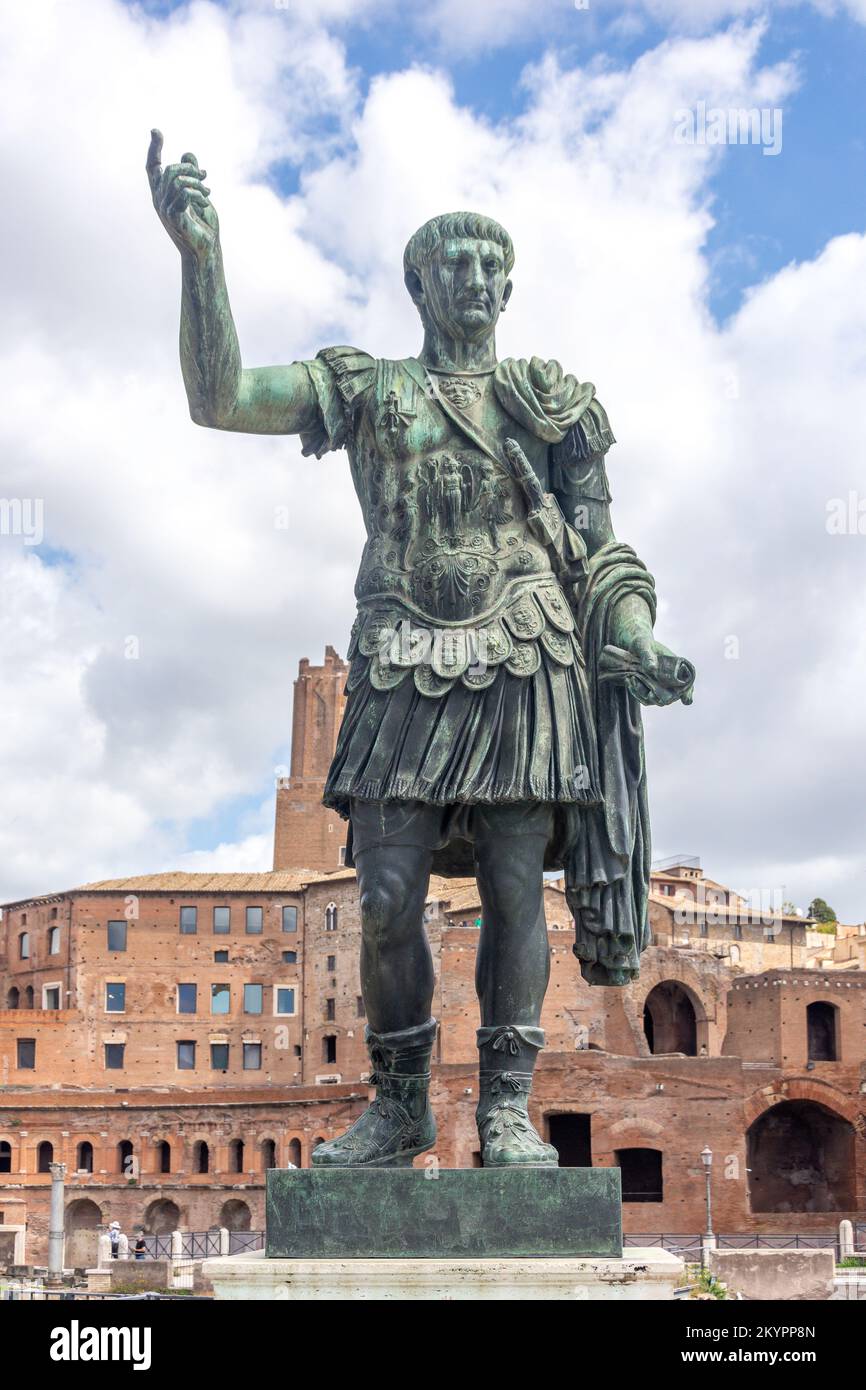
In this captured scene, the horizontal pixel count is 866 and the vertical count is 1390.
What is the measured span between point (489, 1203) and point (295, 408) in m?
2.55

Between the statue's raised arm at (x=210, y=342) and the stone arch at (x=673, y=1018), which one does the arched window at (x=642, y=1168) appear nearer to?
the stone arch at (x=673, y=1018)

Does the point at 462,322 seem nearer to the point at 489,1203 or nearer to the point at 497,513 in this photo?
the point at 497,513

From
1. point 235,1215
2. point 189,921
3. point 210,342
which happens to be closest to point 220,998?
point 189,921

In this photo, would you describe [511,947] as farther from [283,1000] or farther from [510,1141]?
[283,1000]

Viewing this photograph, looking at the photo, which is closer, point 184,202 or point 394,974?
point 184,202

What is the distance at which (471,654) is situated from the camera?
16.9ft

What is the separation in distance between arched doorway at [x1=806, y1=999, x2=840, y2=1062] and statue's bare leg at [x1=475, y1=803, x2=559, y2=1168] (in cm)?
5392

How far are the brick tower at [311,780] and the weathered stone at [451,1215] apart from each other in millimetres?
80003

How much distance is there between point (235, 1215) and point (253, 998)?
14195 millimetres

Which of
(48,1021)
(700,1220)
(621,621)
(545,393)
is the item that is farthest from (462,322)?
(48,1021)

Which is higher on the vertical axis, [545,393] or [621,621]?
[545,393]

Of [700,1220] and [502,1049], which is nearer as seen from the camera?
[502,1049]

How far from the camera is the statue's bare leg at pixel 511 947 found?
5.11 meters
